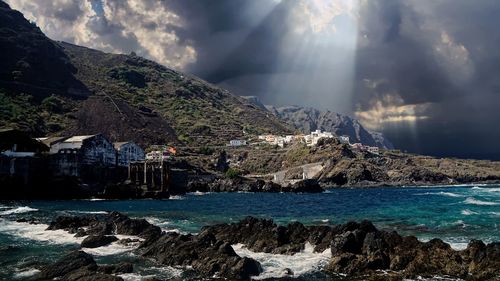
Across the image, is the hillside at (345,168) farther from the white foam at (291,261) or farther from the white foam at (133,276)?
the white foam at (133,276)

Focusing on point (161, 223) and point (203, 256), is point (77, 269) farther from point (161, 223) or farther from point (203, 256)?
point (161, 223)

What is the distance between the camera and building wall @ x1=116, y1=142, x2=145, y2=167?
117 m

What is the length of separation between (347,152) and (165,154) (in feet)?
242

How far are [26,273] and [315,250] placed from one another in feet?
58.9

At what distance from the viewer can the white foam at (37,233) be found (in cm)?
3484

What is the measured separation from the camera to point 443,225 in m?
41.7

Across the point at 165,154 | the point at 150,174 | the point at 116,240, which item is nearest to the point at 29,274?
the point at 116,240

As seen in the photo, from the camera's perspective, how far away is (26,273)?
2388 cm

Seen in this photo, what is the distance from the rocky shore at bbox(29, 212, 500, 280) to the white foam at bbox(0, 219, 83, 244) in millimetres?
4188

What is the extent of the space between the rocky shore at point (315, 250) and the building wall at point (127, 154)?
86.4 m

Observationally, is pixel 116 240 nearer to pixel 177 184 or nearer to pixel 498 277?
pixel 498 277

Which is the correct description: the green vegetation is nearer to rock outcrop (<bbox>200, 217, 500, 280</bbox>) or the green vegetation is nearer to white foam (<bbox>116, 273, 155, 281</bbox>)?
rock outcrop (<bbox>200, 217, 500, 280</bbox>)

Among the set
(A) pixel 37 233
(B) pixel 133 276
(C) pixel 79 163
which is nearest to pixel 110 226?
(A) pixel 37 233

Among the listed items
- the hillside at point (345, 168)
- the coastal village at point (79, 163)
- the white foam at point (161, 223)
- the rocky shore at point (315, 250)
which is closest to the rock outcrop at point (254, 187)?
the coastal village at point (79, 163)
